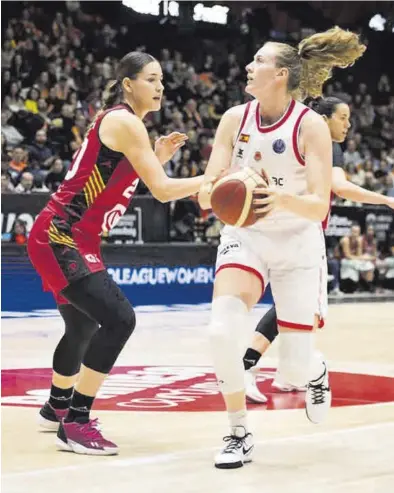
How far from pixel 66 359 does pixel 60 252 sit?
0.70 m

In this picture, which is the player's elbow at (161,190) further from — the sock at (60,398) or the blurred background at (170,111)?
the blurred background at (170,111)

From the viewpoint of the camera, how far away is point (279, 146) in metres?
4.63

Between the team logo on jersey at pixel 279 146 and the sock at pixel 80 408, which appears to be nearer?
the team logo on jersey at pixel 279 146

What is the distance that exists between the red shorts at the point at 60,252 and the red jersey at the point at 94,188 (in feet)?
0.09

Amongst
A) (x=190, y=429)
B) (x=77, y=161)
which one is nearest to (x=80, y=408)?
(x=190, y=429)

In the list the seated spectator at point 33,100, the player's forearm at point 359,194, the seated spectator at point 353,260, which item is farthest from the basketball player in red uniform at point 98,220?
the seated spectator at point 353,260

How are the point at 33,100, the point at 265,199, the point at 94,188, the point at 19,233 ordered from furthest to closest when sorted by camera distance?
the point at 33,100, the point at 19,233, the point at 94,188, the point at 265,199

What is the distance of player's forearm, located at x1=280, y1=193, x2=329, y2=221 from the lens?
4305 mm

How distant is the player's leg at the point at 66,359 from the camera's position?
17.2 ft

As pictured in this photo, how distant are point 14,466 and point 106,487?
62cm

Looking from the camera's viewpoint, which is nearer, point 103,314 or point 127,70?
point 103,314

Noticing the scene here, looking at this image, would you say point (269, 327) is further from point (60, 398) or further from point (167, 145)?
point (167, 145)

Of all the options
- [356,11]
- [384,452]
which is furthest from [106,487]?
[356,11]

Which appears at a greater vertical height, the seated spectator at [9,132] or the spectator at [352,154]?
the seated spectator at [9,132]
